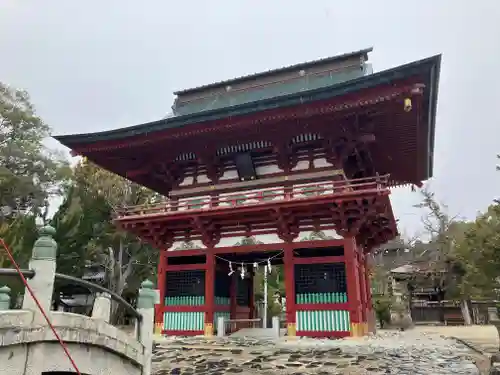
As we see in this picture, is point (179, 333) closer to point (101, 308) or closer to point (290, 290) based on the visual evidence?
point (290, 290)

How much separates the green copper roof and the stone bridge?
7.99 m

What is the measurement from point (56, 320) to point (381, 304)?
25.6 meters

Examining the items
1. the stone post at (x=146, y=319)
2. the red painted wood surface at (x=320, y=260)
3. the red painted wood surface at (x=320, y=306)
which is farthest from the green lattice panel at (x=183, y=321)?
the stone post at (x=146, y=319)

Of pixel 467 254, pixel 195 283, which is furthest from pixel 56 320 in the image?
pixel 467 254

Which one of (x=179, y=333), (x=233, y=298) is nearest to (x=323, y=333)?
(x=233, y=298)

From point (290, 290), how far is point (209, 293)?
2976 millimetres

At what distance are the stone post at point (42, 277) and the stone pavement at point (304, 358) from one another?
14.3 feet

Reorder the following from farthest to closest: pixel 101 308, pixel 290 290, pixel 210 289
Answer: pixel 210 289, pixel 290 290, pixel 101 308

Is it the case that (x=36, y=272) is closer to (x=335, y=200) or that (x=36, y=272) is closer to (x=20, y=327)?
(x=20, y=327)

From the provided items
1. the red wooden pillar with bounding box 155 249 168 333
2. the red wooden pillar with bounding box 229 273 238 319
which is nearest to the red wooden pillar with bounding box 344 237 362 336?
the red wooden pillar with bounding box 229 273 238 319

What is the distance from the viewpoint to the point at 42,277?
5648 mm

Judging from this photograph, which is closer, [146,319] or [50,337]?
[50,337]

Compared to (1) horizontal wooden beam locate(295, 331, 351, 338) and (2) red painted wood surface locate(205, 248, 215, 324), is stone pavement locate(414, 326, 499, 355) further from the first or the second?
(2) red painted wood surface locate(205, 248, 215, 324)

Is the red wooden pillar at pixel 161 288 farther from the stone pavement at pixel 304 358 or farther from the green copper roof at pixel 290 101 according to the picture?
the green copper roof at pixel 290 101
